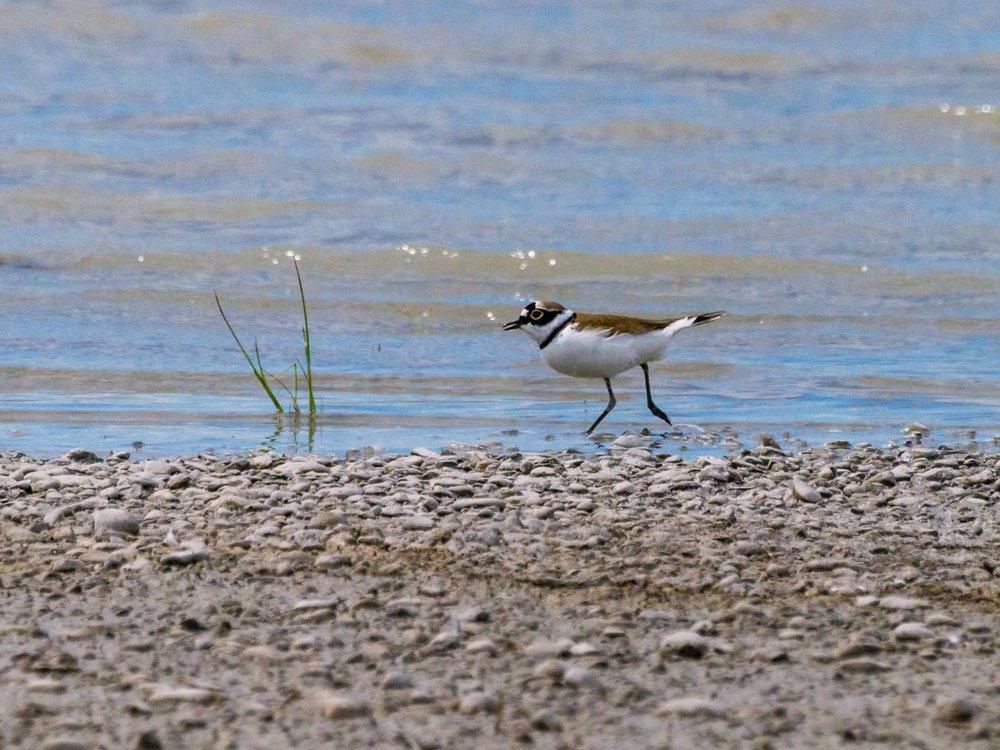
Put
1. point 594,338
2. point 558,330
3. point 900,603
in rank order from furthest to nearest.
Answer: point 558,330 < point 594,338 < point 900,603

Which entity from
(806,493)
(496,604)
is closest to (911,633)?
(496,604)

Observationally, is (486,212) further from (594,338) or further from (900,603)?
(900,603)

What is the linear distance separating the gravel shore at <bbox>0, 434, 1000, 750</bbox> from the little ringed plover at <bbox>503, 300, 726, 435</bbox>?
1.23 meters

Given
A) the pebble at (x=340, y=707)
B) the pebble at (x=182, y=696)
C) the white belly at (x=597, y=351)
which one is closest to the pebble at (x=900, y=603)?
the pebble at (x=340, y=707)

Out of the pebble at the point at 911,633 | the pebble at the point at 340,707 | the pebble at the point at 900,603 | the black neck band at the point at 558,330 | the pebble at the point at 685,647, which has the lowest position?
the pebble at the point at 340,707

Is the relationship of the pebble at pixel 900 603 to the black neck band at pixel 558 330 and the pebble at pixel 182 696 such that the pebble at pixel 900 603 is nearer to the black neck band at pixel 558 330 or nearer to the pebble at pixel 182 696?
the pebble at pixel 182 696

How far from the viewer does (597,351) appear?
8.66 m

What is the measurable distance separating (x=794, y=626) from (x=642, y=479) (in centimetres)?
217

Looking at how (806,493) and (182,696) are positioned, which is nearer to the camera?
(182,696)

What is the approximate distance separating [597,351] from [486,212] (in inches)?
377

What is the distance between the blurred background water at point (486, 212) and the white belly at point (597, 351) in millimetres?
424

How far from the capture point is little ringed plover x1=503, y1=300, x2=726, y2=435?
8648 mm

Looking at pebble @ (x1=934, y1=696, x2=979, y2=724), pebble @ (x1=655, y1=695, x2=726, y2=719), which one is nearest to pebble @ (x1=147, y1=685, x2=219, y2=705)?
pebble @ (x1=655, y1=695, x2=726, y2=719)

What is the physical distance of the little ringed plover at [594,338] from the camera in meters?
8.65
